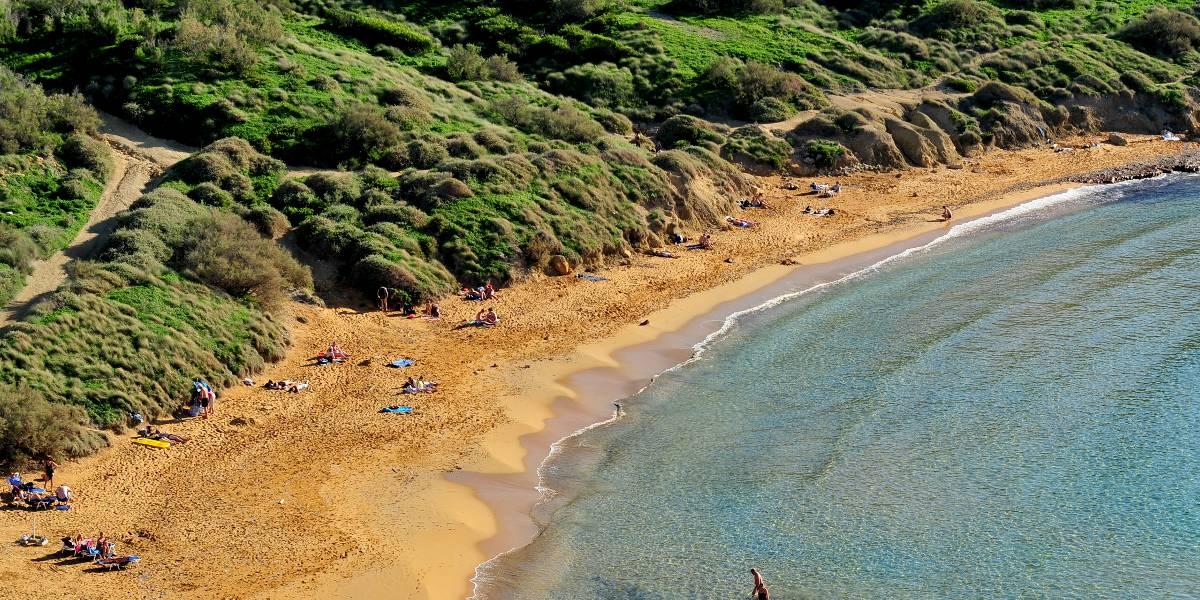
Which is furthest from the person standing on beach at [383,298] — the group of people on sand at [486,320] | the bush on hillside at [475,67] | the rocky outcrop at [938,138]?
the rocky outcrop at [938,138]

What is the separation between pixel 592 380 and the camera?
1378 inches

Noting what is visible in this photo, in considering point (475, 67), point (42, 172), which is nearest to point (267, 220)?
point (42, 172)

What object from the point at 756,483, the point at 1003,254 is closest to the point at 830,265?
the point at 1003,254

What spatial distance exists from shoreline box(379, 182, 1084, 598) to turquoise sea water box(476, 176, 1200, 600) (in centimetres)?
65

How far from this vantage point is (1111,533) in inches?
1031

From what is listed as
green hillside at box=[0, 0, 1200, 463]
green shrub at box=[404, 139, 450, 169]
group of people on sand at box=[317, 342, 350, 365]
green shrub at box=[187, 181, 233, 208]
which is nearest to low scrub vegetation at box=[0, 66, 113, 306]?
green hillside at box=[0, 0, 1200, 463]

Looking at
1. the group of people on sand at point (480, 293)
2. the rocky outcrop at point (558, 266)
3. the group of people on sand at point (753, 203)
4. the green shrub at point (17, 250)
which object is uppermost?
the group of people on sand at point (753, 203)

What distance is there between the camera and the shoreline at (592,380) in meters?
28.0

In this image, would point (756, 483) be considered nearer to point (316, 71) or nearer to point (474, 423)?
point (474, 423)

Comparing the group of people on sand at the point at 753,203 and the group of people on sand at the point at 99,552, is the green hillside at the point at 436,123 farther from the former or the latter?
the group of people on sand at the point at 99,552

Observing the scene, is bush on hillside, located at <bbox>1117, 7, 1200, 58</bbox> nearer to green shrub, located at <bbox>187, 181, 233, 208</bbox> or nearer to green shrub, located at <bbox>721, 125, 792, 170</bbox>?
green shrub, located at <bbox>721, 125, 792, 170</bbox>

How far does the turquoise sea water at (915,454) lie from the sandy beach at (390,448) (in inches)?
62.3

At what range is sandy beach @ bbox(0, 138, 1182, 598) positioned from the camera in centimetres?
2502

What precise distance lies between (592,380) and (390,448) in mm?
7014
